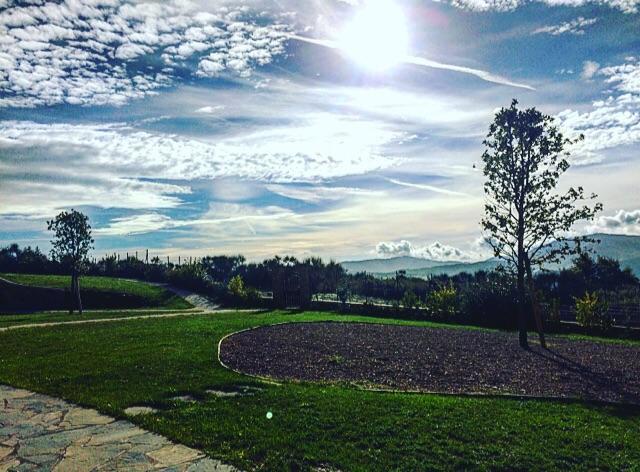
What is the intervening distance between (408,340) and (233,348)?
644 cm

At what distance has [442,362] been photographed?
13.4 meters

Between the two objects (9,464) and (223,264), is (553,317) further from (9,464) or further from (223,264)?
(223,264)

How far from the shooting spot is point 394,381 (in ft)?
36.1

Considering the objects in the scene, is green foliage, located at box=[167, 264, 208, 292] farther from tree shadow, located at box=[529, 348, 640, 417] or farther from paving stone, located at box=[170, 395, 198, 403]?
paving stone, located at box=[170, 395, 198, 403]

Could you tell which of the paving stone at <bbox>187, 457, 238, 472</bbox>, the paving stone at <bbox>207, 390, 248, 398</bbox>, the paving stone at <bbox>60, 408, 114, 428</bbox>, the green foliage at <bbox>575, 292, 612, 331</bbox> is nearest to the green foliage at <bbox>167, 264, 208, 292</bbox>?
the green foliage at <bbox>575, 292, 612, 331</bbox>

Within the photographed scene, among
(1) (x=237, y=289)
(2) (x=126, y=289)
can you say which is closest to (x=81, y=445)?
(1) (x=237, y=289)

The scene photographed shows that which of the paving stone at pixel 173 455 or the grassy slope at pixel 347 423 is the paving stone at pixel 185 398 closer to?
the grassy slope at pixel 347 423

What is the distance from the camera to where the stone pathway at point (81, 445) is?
5.95 m

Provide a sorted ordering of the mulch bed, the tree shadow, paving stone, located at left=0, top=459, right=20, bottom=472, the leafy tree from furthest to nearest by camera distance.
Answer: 1. the leafy tree
2. the mulch bed
3. the tree shadow
4. paving stone, located at left=0, top=459, right=20, bottom=472

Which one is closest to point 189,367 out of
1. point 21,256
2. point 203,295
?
point 203,295

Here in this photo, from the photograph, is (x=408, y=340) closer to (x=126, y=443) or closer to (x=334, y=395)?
(x=334, y=395)

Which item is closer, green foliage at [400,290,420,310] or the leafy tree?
green foliage at [400,290,420,310]

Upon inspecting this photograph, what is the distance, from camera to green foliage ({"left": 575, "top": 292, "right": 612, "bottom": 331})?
67.7 ft

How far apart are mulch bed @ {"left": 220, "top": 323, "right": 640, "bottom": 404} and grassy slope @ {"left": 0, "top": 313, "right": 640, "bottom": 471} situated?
1.20 meters
